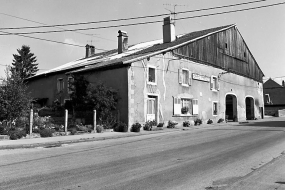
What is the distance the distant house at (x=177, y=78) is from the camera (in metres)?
19.5

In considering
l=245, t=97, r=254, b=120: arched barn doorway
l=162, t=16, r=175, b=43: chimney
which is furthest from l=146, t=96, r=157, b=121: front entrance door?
l=245, t=97, r=254, b=120: arched barn doorway

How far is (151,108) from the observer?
2055cm

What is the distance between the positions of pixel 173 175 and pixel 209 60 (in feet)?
76.8

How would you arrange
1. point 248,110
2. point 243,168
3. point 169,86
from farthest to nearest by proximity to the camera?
point 248,110 < point 169,86 < point 243,168

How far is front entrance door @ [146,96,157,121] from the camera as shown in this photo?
20245mm

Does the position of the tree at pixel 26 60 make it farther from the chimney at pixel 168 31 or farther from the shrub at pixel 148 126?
the shrub at pixel 148 126

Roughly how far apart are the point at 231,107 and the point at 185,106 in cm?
1272

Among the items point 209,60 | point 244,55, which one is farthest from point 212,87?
point 244,55

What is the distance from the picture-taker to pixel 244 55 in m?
35.1

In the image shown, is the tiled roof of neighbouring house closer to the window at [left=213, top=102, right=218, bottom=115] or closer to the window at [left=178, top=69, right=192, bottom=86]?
the window at [left=178, top=69, right=192, bottom=86]

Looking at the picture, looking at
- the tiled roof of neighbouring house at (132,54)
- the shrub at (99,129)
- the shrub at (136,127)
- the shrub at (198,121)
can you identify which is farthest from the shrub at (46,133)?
the shrub at (198,121)

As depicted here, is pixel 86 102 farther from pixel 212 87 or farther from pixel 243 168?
pixel 212 87

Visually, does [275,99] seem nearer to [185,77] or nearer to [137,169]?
[185,77]

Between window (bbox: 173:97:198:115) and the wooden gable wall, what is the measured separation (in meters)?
4.01
